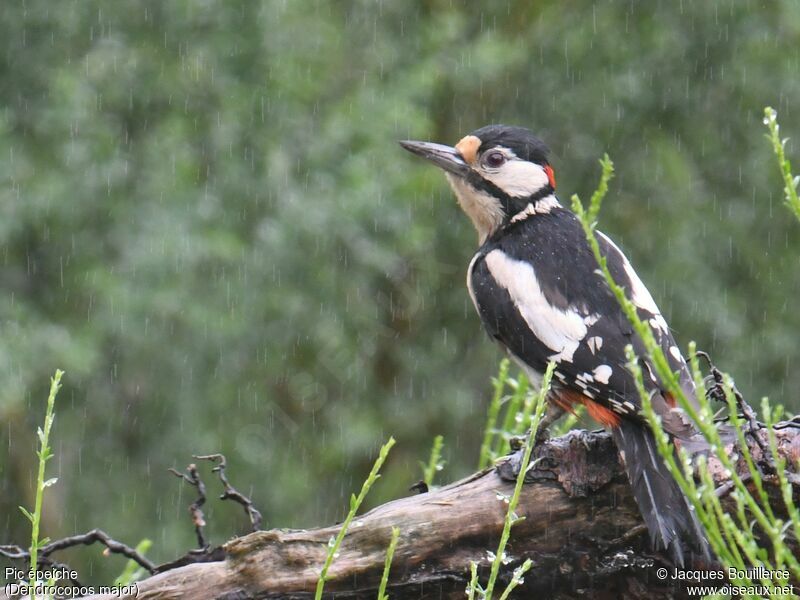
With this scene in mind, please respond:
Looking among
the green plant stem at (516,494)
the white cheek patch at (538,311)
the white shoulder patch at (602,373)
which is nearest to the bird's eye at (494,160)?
the white cheek patch at (538,311)

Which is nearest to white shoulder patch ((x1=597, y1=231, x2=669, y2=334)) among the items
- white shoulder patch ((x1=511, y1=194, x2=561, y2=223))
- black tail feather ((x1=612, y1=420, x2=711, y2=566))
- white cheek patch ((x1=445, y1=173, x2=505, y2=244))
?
white shoulder patch ((x1=511, y1=194, x2=561, y2=223))

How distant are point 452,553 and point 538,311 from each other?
39.7 inches

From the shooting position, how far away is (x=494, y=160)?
13.8ft

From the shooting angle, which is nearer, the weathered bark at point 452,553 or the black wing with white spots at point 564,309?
the weathered bark at point 452,553

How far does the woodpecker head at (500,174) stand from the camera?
4160mm

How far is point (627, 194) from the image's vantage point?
314 inches

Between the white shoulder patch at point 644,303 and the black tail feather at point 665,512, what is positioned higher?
the white shoulder patch at point 644,303

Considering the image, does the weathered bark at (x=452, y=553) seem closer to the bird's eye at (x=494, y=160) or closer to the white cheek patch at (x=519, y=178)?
the white cheek patch at (x=519, y=178)

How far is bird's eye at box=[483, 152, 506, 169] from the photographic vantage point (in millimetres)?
4207

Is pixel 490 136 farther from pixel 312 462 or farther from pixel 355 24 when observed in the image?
pixel 312 462

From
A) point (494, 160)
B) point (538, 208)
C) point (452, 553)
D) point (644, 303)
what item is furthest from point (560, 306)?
point (452, 553)

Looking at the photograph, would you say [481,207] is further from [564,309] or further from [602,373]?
[602,373]

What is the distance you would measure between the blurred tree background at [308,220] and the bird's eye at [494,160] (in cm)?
251

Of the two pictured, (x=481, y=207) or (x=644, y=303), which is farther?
(x=481, y=207)
